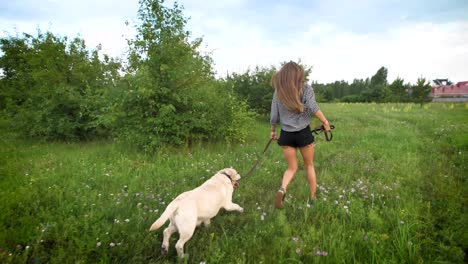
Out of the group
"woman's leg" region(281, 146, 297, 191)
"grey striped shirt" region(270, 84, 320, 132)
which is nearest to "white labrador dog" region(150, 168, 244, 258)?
"woman's leg" region(281, 146, 297, 191)

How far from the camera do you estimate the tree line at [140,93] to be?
22.4 ft

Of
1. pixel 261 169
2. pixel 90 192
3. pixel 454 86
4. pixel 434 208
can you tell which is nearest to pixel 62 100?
pixel 90 192

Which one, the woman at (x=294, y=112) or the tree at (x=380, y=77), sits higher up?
the tree at (x=380, y=77)

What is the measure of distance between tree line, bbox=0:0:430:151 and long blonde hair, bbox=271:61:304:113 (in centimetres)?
401

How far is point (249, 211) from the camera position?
370cm

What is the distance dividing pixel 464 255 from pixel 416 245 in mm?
438

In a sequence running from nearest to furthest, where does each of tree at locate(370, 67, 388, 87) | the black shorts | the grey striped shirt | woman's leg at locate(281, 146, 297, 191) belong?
the grey striped shirt → the black shorts → woman's leg at locate(281, 146, 297, 191) → tree at locate(370, 67, 388, 87)

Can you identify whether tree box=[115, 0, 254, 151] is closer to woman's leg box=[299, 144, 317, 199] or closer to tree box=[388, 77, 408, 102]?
woman's leg box=[299, 144, 317, 199]

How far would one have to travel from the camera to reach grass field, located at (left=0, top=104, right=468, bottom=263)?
2641 mm

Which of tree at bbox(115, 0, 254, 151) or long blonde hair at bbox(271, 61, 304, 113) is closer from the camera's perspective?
long blonde hair at bbox(271, 61, 304, 113)

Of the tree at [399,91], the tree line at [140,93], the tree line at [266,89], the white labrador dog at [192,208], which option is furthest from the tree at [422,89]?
the white labrador dog at [192,208]

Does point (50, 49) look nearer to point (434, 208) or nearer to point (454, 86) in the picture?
point (434, 208)

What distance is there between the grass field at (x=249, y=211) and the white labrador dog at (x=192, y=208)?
0.76ft

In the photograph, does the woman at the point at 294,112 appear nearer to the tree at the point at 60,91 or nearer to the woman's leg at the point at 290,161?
the woman's leg at the point at 290,161
